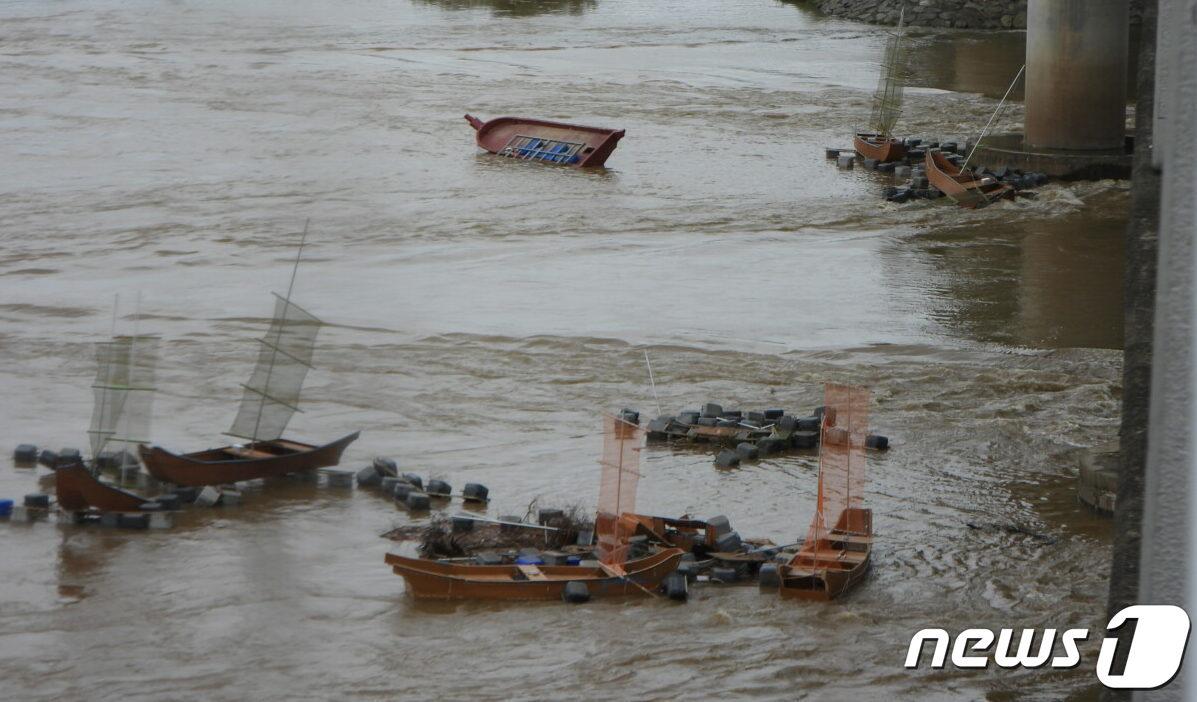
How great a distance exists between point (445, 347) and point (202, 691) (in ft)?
29.6

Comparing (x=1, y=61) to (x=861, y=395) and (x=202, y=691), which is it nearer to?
(x=861, y=395)

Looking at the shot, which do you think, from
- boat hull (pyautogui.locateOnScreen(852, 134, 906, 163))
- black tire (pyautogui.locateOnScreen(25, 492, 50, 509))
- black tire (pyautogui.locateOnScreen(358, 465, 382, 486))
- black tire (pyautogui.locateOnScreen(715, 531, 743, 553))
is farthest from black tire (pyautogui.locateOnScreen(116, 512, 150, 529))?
boat hull (pyautogui.locateOnScreen(852, 134, 906, 163))

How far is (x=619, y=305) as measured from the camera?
19531 millimetres

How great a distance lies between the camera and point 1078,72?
27375mm

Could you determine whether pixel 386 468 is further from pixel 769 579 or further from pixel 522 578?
pixel 769 579

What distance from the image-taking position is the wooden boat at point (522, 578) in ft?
32.8

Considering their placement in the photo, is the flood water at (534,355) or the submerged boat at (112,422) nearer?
the flood water at (534,355)

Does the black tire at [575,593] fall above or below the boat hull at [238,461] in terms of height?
below

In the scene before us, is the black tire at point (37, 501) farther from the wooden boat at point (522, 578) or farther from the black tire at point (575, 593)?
the black tire at point (575, 593)

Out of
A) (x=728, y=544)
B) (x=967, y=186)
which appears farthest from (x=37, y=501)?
(x=967, y=186)

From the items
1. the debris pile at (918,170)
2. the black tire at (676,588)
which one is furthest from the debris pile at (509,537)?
the debris pile at (918,170)

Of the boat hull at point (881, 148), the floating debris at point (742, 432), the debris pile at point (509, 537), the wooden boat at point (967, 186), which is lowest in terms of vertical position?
the debris pile at point (509, 537)

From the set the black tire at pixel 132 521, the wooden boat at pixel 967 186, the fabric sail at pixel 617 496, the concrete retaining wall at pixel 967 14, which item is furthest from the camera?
the concrete retaining wall at pixel 967 14

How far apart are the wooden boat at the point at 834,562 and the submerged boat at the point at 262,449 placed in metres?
4.70
